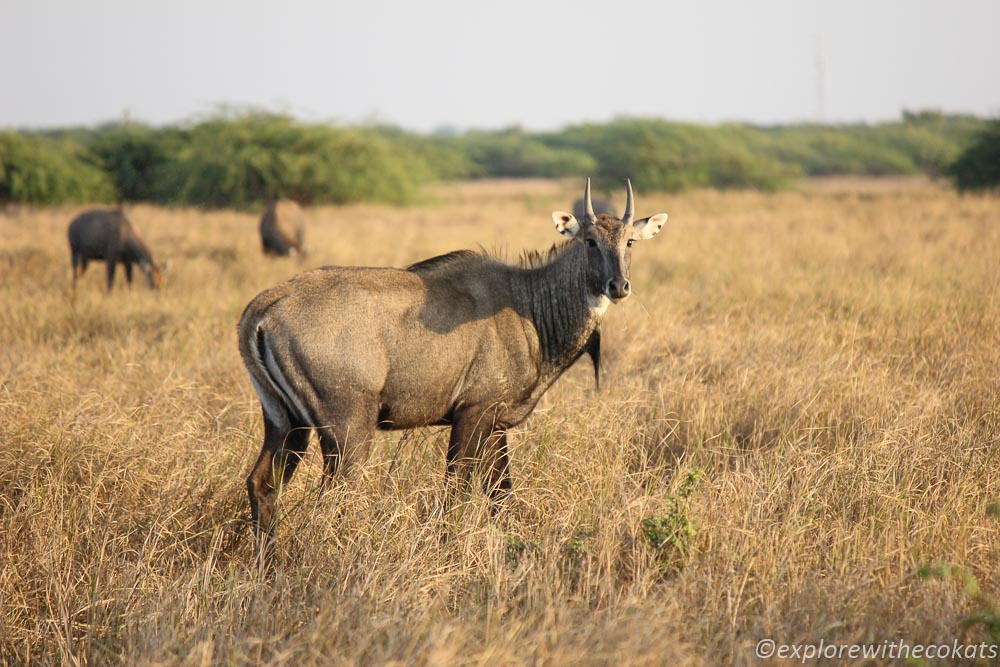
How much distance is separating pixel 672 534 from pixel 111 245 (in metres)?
11.2

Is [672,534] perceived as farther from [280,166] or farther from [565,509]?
[280,166]

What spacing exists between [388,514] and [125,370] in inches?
141

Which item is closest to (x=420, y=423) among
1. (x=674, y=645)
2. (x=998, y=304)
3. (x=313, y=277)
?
(x=313, y=277)

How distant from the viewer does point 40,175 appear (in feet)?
92.2

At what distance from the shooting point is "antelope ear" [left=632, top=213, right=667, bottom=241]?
5.15 meters

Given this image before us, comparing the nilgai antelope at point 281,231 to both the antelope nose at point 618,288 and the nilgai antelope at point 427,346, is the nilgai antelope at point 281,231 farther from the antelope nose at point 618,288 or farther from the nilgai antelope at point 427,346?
the antelope nose at point 618,288

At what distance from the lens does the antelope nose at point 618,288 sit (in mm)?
4590

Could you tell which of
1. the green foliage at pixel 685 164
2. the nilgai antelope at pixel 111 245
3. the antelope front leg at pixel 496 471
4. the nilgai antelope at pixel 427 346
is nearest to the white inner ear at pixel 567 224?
the nilgai antelope at pixel 427 346

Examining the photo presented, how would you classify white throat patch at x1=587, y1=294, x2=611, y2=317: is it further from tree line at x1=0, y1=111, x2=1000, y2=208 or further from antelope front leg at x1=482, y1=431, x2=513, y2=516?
tree line at x1=0, y1=111, x2=1000, y2=208

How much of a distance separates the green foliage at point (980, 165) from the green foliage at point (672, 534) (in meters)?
26.9

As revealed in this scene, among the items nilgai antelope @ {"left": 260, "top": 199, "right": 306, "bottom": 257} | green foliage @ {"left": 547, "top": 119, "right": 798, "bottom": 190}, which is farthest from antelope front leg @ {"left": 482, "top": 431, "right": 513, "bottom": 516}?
green foliage @ {"left": 547, "top": 119, "right": 798, "bottom": 190}

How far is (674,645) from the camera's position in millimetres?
2910

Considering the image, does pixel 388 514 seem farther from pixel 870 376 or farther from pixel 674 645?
pixel 870 376

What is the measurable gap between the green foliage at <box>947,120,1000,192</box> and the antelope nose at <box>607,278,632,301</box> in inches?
1030
